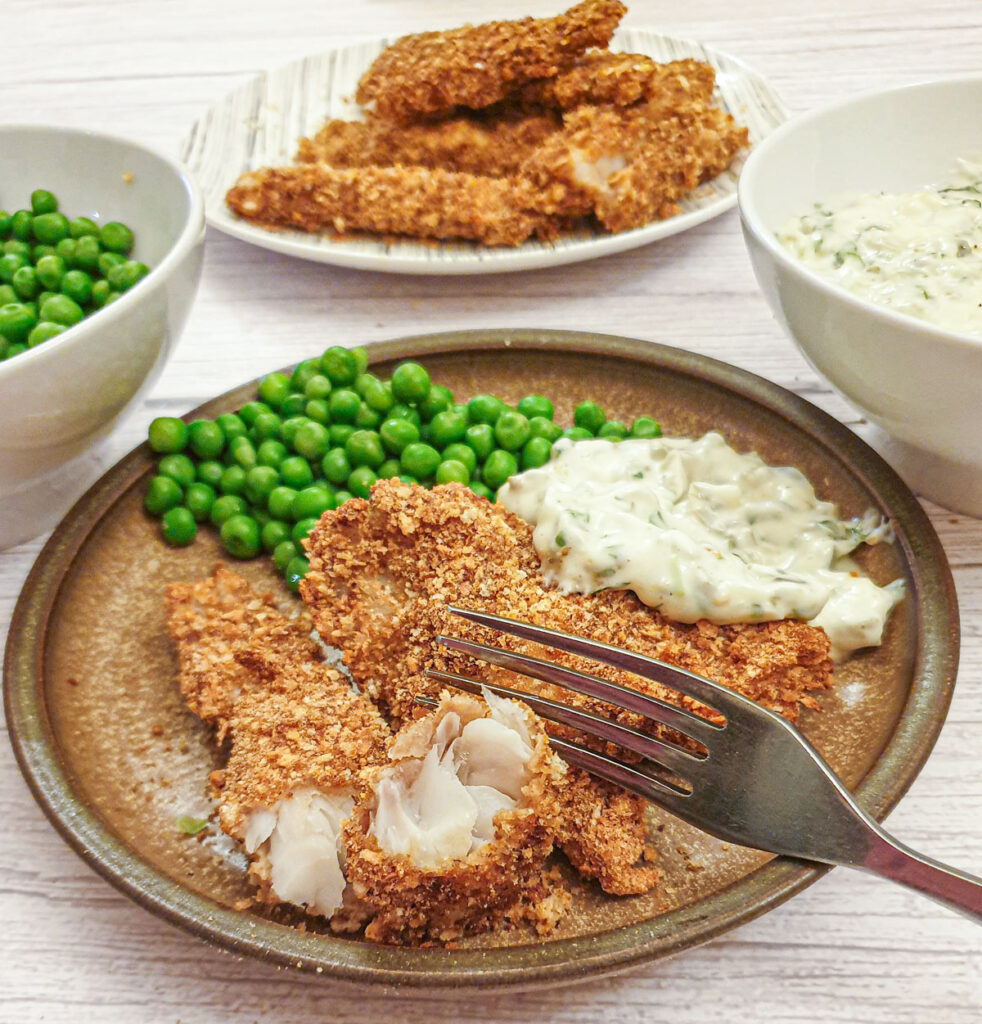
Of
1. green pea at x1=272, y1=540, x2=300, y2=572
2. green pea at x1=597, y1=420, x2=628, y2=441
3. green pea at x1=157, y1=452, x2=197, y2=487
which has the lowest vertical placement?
green pea at x1=272, y1=540, x2=300, y2=572

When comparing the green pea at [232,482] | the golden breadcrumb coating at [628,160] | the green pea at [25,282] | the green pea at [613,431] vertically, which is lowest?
the green pea at [232,482]

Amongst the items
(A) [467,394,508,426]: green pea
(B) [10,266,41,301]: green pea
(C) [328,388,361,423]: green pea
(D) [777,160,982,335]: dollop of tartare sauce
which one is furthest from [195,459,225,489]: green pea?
(D) [777,160,982,335]: dollop of tartare sauce

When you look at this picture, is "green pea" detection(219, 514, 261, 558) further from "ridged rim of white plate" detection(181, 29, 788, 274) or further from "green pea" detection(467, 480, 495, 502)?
"ridged rim of white plate" detection(181, 29, 788, 274)

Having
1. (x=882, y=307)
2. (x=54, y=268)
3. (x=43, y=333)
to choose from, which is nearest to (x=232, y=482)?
(x=43, y=333)

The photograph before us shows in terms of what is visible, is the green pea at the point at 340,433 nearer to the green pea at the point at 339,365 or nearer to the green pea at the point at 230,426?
the green pea at the point at 339,365

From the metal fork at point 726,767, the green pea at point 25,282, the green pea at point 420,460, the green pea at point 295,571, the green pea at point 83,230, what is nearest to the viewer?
the metal fork at point 726,767

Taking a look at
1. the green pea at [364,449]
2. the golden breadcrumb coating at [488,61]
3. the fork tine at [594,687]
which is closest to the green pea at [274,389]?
the green pea at [364,449]

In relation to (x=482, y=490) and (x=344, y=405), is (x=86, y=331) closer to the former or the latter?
(x=344, y=405)

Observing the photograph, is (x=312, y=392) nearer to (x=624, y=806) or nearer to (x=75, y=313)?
(x=75, y=313)
